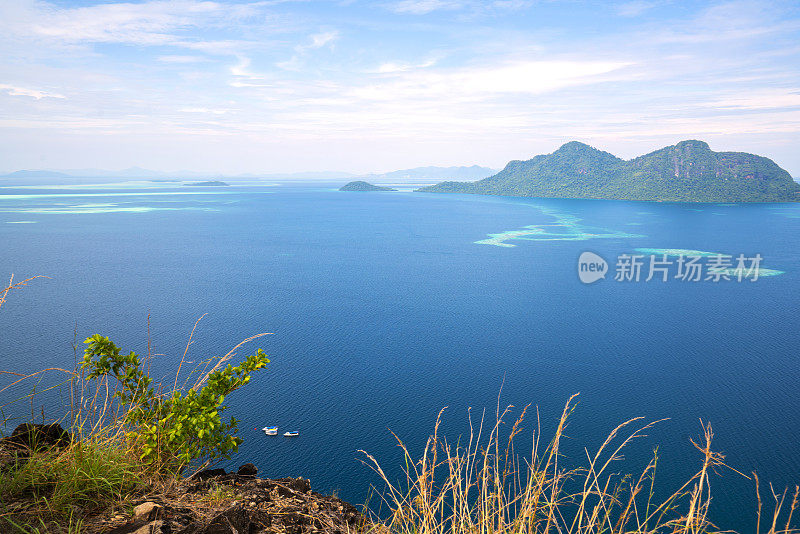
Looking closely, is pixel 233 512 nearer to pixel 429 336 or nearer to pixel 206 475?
pixel 206 475

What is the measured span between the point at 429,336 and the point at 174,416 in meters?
35.3

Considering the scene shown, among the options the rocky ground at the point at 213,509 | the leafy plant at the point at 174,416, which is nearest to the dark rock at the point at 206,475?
the rocky ground at the point at 213,509

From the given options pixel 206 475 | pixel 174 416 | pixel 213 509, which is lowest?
pixel 206 475

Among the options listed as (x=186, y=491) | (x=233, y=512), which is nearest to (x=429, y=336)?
(x=186, y=491)

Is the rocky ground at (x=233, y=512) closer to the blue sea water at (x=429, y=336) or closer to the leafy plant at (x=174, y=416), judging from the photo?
the leafy plant at (x=174, y=416)

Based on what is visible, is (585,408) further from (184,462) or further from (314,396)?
(184,462)

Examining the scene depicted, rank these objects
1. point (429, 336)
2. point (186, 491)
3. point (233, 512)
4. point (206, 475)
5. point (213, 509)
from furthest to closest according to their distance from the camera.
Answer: point (429, 336), point (206, 475), point (186, 491), point (213, 509), point (233, 512)

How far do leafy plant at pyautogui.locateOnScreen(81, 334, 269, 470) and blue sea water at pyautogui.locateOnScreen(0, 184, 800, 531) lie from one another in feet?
18.7

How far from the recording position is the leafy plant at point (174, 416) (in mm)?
4598

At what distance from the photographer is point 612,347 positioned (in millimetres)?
39031

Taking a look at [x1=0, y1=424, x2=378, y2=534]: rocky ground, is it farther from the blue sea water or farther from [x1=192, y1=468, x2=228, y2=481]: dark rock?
the blue sea water

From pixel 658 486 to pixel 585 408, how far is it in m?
7.10

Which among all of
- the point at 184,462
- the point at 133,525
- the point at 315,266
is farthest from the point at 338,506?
the point at 315,266

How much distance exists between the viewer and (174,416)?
5.07 meters
